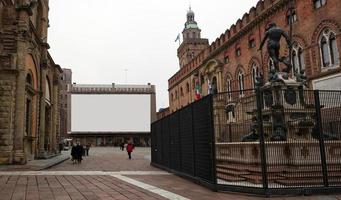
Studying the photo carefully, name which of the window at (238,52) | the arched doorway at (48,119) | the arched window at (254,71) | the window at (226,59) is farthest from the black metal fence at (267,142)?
the window at (226,59)

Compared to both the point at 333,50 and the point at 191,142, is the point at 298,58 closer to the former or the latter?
the point at 333,50

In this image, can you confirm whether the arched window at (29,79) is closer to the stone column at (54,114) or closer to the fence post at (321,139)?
the stone column at (54,114)

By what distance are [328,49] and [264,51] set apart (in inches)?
286

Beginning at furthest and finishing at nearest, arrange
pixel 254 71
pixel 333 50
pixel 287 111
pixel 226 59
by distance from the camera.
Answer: pixel 226 59, pixel 254 71, pixel 333 50, pixel 287 111

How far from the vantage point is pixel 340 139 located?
9.38m

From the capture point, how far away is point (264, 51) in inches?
1119

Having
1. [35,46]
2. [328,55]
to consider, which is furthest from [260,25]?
[35,46]

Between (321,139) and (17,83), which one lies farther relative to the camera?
(17,83)

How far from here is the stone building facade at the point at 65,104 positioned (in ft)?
262

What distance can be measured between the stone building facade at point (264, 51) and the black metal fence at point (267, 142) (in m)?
0.99

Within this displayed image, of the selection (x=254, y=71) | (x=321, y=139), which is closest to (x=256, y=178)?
(x=321, y=139)

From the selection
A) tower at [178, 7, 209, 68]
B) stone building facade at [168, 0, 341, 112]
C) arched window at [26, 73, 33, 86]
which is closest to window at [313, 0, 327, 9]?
stone building facade at [168, 0, 341, 112]

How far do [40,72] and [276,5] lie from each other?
18.0m

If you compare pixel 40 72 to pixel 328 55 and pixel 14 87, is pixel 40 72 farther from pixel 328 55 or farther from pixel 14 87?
pixel 328 55
